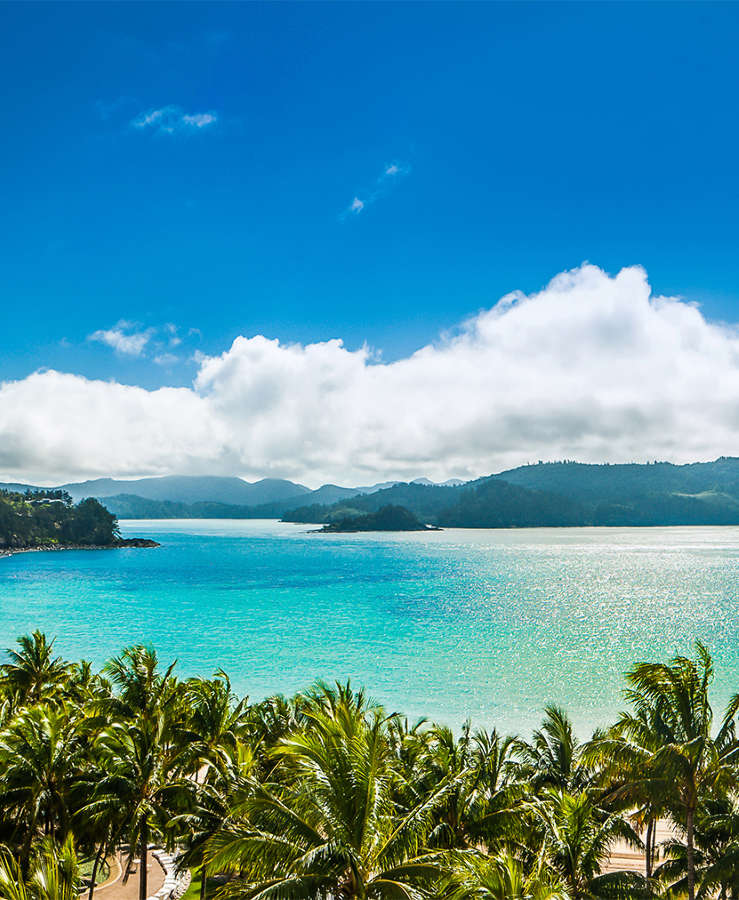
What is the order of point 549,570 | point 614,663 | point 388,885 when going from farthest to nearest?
point 549,570, point 614,663, point 388,885

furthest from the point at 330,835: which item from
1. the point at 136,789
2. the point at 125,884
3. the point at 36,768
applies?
the point at 125,884

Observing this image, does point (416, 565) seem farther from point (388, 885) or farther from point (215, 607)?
point (388, 885)

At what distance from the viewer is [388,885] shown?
8.37 meters

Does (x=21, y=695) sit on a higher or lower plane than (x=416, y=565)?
higher

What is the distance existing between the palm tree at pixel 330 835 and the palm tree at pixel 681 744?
814cm

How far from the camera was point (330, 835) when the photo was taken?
8.98m

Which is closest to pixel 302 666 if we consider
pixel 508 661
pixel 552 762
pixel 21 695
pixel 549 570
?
pixel 508 661

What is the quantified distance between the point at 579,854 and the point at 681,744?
3831 mm

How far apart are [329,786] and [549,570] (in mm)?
137047

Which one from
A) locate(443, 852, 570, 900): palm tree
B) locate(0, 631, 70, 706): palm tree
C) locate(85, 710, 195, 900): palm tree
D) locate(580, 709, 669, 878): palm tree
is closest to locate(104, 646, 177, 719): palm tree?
locate(85, 710, 195, 900): palm tree

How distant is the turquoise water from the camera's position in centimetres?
5553

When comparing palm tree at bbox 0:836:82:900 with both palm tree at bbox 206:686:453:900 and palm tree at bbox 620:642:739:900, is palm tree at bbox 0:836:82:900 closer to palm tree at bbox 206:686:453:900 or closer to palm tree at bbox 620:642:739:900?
palm tree at bbox 206:686:453:900

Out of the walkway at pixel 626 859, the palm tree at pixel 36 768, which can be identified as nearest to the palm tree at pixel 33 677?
the palm tree at pixel 36 768

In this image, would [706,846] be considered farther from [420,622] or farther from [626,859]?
[420,622]
